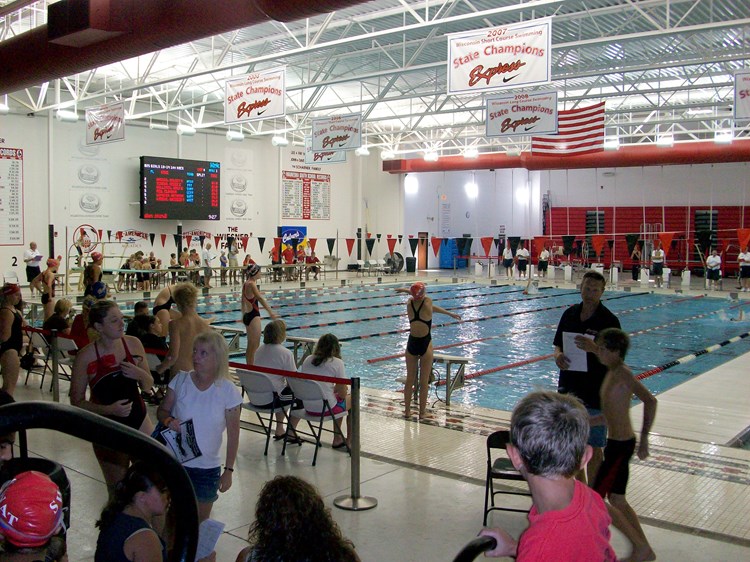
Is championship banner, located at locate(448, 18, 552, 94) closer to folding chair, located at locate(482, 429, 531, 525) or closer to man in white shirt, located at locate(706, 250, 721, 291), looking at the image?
folding chair, located at locate(482, 429, 531, 525)

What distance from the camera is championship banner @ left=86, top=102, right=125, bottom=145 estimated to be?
54.6ft

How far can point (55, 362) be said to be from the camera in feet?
25.5

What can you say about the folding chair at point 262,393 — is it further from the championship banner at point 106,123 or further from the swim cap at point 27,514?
the championship banner at point 106,123

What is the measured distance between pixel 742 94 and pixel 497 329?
6577 millimetres

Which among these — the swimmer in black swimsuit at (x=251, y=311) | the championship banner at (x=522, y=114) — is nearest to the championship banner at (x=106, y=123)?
the championship banner at (x=522, y=114)

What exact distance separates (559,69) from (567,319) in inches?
682

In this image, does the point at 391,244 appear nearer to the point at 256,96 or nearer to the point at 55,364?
the point at 256,96

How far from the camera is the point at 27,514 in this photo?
1712 millimetres

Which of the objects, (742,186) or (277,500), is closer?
(277,500)

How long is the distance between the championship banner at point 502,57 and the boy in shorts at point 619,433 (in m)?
6.23

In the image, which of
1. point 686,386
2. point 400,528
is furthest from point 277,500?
point 686,386

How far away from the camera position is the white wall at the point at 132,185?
76.0 feet

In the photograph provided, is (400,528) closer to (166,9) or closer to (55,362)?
(55,362)

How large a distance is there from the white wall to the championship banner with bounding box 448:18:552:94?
51.3 ft
